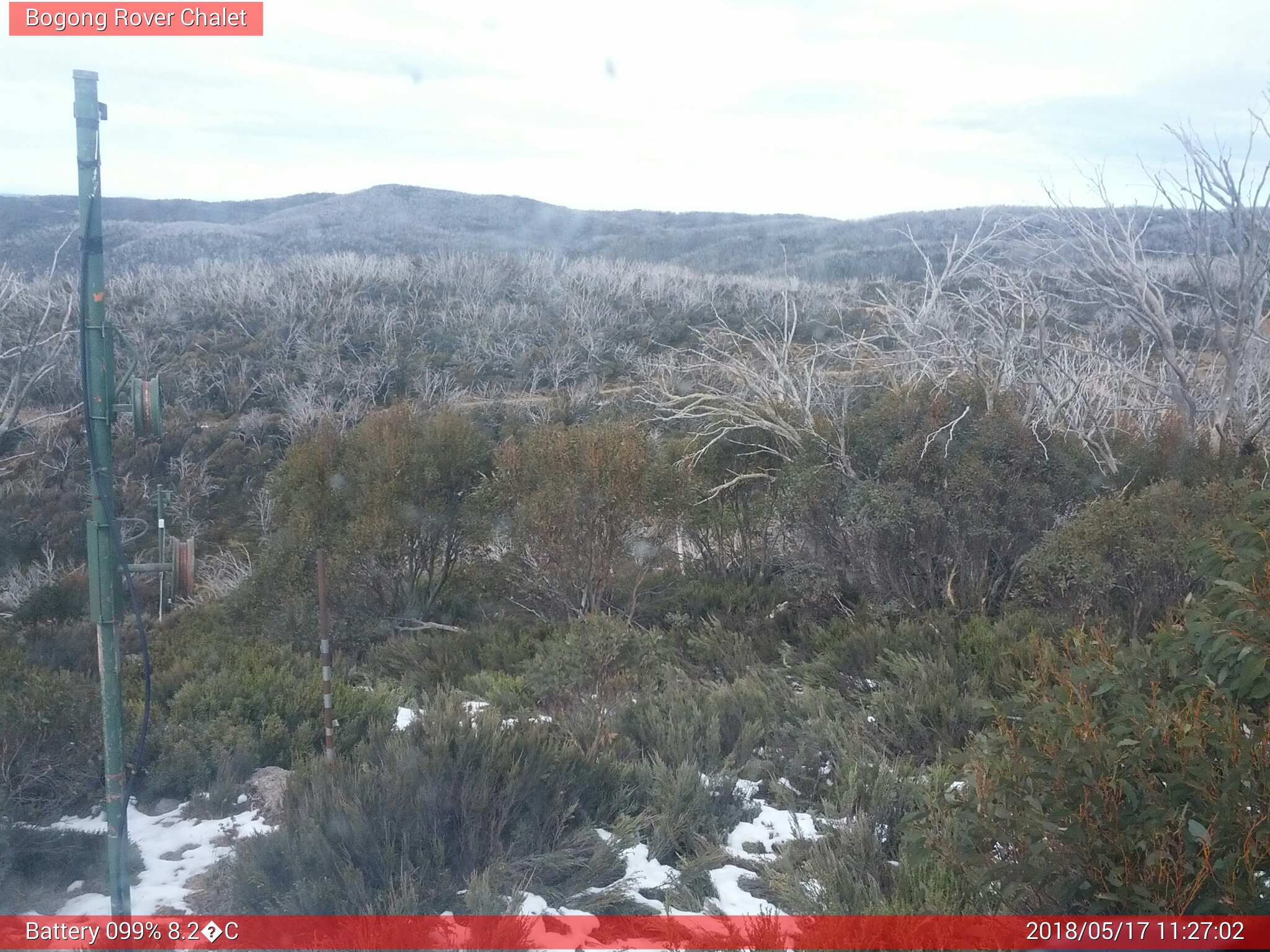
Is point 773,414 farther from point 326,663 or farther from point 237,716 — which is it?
point 326,663

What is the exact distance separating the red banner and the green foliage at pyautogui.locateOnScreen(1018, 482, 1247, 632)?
A: 5.17 metres

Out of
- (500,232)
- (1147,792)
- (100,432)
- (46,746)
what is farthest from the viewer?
(500,232)

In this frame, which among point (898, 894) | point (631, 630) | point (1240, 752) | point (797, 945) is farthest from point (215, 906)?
point (631, 630)

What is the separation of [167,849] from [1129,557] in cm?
700

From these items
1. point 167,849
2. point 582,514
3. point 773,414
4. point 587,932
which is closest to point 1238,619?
point 587,932

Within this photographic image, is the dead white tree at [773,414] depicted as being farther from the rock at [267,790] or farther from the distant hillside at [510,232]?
the distant hillside at [510,232]

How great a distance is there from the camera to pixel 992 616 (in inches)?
345

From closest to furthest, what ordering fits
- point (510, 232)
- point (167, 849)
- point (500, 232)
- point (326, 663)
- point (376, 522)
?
point (167, 849)
point (326, 663)
point (376, 522)
point (500, 232)
point (510, 232)

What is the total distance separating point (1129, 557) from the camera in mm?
7699

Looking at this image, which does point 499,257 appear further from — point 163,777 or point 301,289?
point 163,777

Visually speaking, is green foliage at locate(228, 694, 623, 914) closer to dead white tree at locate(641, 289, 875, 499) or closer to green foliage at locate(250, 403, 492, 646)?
dead white tree at locate(641, 289, 875, 499)

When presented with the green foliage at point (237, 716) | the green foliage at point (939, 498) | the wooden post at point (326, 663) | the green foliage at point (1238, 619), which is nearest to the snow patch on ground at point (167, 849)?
the green foliage at point (237, 716)

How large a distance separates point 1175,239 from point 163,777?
115ft

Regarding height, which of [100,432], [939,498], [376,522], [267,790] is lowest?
[267,790]
